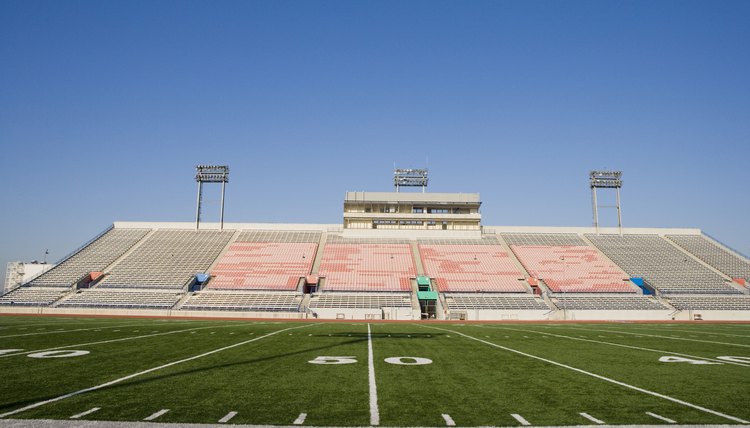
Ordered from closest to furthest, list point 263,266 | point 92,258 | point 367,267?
point 367,267 → point 263,266 → point 92,258

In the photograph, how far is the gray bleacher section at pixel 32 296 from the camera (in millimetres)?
43000

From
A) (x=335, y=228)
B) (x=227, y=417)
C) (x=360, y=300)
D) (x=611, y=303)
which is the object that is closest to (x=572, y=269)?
(x=611, y=303)

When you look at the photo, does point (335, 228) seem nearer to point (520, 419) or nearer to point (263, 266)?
point (263, 266)

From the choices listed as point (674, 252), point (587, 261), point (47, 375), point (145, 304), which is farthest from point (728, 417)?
point (674, 252)

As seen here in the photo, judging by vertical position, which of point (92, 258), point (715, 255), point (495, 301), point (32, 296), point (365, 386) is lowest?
point (365, 386)

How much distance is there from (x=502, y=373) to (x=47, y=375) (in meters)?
9.81

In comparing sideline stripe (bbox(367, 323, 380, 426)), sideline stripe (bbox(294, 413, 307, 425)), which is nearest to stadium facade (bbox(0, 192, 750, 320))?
sideline stripe (bbox(367, 323, 380, 426))

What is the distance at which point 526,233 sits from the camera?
208 feet

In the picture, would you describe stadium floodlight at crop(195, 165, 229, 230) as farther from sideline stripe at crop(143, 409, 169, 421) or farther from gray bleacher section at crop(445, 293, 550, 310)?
sideline stripe at crop(143, 409, 169, 421)

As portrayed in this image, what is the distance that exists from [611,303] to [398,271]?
2108 centimetres

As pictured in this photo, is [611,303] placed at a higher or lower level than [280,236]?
lower

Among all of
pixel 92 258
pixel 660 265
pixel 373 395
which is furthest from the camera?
pixel 92 258

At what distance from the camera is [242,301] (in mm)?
44406

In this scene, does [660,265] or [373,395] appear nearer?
[373,395]
